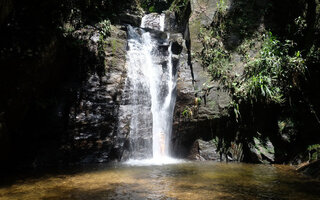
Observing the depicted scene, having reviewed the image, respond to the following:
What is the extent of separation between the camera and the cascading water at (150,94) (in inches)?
288

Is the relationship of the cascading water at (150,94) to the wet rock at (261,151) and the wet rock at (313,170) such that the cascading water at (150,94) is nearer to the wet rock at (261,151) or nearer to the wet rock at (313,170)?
the wet rock at (261,151)

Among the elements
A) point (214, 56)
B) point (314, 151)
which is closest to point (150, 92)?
point (214, 56)

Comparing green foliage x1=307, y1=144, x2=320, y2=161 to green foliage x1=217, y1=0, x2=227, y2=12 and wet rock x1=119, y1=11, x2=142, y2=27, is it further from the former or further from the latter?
wet rock x1=119, y1=11, x2=142, y2=27

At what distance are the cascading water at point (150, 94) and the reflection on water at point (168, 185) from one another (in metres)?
1.92

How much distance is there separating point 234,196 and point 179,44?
702 centimetres

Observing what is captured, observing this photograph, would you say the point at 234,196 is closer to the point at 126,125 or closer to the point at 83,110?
the point at 126,125

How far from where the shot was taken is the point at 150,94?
8.20 meters

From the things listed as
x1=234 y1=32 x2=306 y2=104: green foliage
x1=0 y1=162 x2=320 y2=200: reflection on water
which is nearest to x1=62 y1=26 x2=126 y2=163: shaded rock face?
x1=0 y1=162 x2=320 y2=200: reflection on water

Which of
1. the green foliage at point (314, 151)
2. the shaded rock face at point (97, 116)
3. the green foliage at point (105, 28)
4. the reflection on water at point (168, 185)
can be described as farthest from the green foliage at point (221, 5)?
the reflection on water at point (168, 185)

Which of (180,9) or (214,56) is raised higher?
(180,9)

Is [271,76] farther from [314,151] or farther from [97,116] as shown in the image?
[97,116]

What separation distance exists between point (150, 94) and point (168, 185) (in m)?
4.61

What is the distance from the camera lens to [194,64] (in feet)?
27.0

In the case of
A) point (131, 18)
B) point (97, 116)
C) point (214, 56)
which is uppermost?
point (131, 18)
